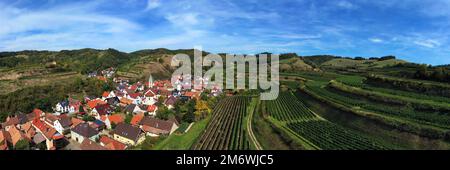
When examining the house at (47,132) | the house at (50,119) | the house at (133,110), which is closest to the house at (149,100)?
the house at (133,110)

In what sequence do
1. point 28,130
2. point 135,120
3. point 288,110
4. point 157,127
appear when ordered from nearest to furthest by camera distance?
point 157,127 < point 28,130 < point 135,120 < point 288,110

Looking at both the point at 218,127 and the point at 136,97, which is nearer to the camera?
the point at 218,127

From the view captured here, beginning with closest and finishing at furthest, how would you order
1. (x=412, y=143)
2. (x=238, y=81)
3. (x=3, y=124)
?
(x=412, y=143), (x=3, y=124), (x=238, y=81)

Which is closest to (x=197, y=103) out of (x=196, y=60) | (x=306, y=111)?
(x=306, y=111)

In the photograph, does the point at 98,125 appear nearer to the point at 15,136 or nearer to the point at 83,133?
the point at 83,133

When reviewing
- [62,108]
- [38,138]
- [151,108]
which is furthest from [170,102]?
[38,138]

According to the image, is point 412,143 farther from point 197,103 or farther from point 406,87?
point 197,103
